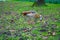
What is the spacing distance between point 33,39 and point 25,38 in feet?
0.65

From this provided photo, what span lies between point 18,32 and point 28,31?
0.33 meters

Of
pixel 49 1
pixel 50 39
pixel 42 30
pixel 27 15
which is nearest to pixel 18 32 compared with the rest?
pixel 42 30

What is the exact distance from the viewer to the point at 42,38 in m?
5.15

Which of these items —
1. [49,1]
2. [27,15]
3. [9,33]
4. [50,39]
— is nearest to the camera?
[50,39]

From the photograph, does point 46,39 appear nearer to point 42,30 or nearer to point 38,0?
point 42,30

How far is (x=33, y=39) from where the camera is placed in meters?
5.05

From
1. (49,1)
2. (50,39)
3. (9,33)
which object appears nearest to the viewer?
(50,39)

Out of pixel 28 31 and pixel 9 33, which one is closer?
pixel 9 33

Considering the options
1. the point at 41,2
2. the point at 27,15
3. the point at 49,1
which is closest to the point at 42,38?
the point at 27,15

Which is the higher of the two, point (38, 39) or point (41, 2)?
point (38, 39)

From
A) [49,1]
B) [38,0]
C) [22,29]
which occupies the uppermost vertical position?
[22,29]

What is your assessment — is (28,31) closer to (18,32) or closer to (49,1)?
(18,32)

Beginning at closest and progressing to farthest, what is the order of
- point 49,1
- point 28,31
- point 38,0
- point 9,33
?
point 9,33 → point 28,31 → point 38,0 → point 49,1

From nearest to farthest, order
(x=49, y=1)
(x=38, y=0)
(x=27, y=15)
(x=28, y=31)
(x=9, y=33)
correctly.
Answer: (x=9, y=33)
(x=28, y=31)
(x=27, y=15)
(x=38, y=0)
(x=49, y=1)
